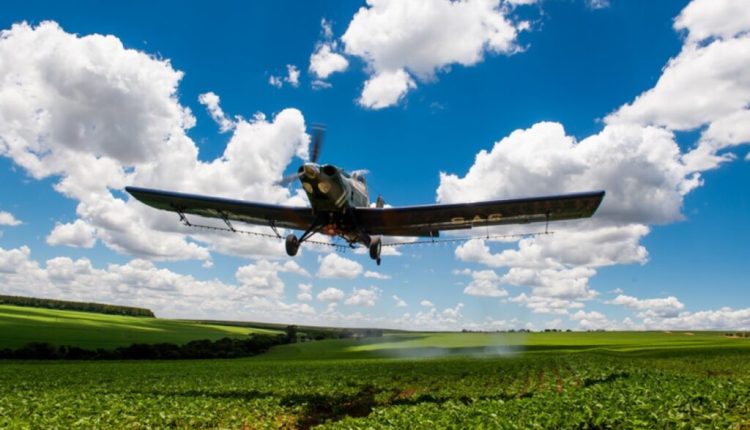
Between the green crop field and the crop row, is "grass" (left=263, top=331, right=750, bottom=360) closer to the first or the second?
the green crop field

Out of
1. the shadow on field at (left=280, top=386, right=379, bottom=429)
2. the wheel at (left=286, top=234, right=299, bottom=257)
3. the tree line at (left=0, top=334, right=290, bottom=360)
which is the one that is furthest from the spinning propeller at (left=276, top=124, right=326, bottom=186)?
the tree line at (left=0, top=334, right=290, bottom=360)

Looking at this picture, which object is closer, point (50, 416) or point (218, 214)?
point (50, 416)

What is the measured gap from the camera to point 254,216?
83.3ft

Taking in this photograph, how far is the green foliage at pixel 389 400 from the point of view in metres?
11.0

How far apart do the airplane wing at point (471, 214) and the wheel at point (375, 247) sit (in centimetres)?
127

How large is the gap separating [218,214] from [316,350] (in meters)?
40.5

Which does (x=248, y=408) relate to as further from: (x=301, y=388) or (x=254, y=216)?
(x=254, y=216)

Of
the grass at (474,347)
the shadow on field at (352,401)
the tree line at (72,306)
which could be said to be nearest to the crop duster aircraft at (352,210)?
the shadow on field at (352,401)

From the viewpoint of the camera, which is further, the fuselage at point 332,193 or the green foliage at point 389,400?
the fuselage at point 332,193

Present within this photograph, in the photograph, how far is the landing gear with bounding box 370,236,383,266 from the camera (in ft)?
72.4

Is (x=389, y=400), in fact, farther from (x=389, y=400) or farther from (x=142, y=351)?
(x=142, y=351)

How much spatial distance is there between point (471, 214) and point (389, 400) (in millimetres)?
9800

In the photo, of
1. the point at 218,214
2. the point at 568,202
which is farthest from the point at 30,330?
the point at 568,202

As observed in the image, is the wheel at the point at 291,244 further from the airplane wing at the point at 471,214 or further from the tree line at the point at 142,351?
the tree line at the point at 142,351
